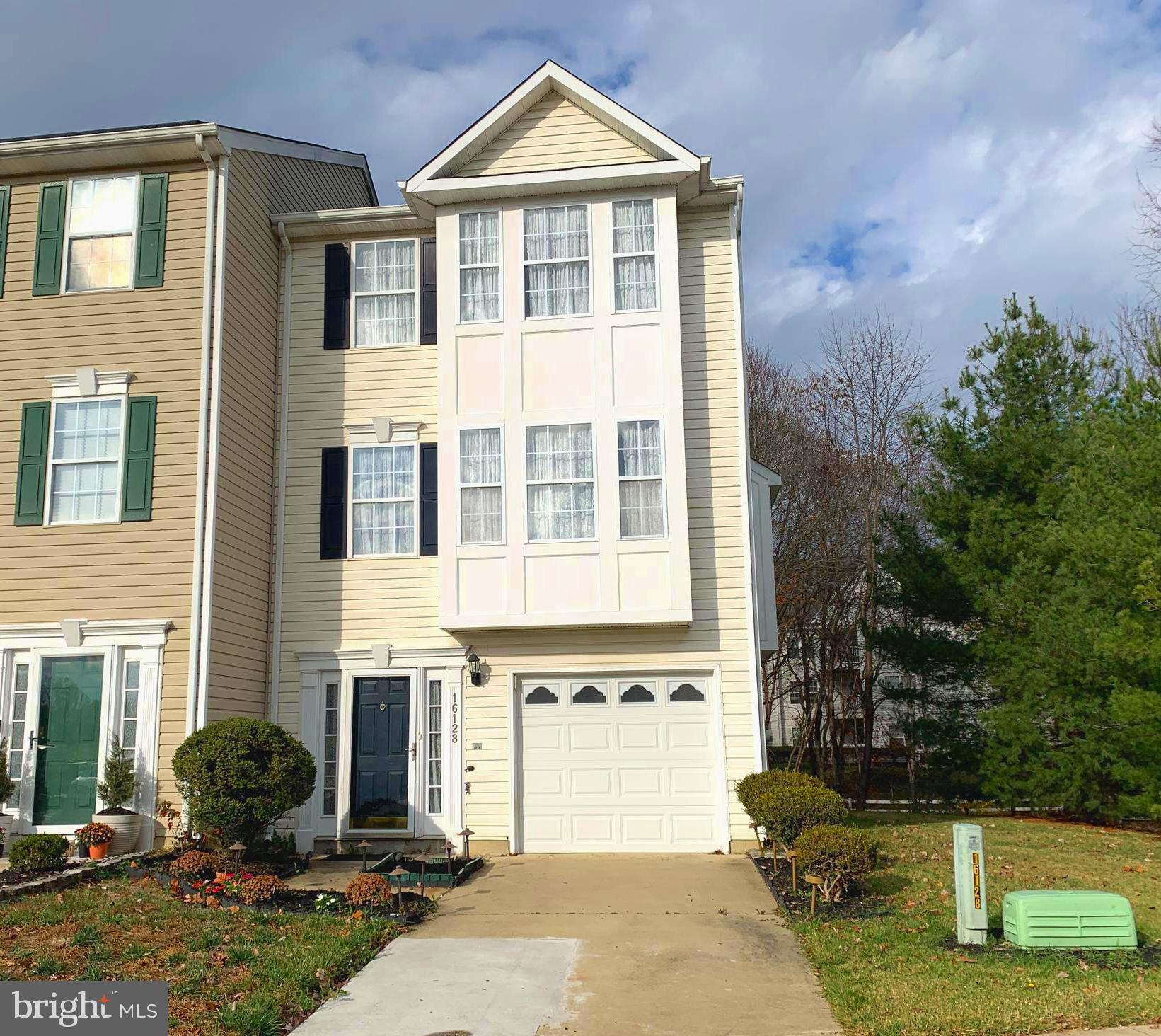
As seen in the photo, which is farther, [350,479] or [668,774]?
[350,479]

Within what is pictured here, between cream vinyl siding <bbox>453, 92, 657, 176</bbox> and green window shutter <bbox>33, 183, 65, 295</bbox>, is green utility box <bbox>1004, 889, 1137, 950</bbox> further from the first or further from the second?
green window shutter <bbox>33, 183, 65, 295</bbox>

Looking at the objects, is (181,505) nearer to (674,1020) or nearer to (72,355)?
(72,355)

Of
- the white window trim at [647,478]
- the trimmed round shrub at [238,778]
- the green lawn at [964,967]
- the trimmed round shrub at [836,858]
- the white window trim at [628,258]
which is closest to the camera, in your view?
the green lawn at [964,967]

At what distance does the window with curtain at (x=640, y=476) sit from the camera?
12.2 m

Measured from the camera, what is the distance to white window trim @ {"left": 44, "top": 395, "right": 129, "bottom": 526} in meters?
11.7

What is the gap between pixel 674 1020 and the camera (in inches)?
235

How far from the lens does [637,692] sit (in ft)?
41.2

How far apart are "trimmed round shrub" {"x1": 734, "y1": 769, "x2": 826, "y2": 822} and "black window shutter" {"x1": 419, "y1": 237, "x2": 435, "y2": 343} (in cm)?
693

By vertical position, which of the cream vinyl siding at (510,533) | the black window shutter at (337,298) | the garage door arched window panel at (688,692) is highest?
the black window shutter at (337,298)

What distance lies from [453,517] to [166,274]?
447cm

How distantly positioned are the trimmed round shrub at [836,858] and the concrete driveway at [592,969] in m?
0.52

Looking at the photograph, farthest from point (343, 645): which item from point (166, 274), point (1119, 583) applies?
point (1119, 583)

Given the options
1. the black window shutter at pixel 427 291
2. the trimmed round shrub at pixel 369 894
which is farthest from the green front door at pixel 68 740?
the black window shutter at pixel 427 291

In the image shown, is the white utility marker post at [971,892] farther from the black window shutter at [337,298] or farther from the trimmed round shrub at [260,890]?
the black window shutter at [337,298]
